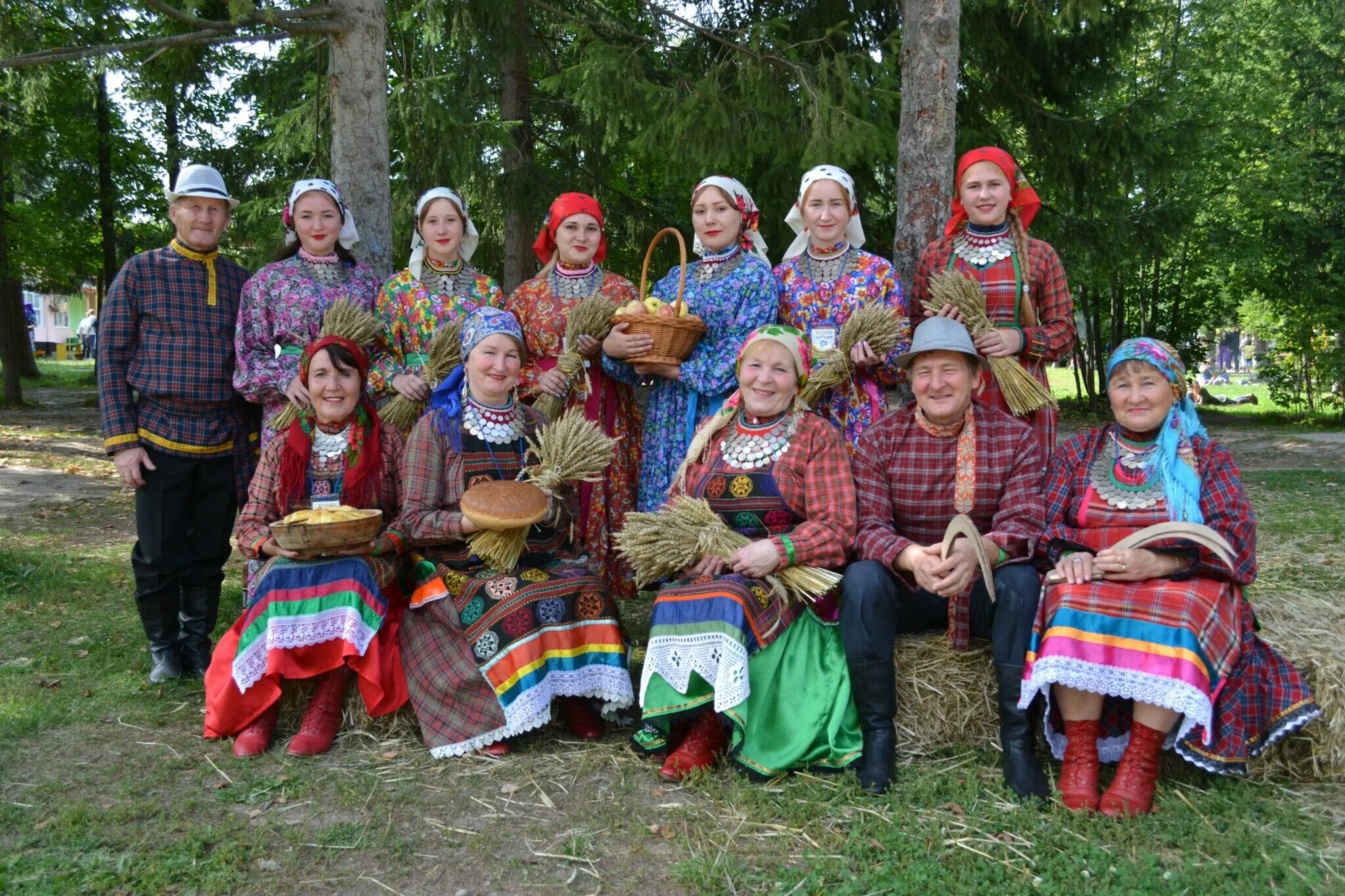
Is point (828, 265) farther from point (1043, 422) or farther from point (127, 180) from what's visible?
point (127, 180)

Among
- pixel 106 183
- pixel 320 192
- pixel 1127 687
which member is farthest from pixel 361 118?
pixel 106 183

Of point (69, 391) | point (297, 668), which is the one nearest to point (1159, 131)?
point (297, 668)

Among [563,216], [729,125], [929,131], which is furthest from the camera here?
[729,125]

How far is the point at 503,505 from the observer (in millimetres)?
3449

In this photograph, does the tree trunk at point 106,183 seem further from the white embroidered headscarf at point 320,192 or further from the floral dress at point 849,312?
the floral dress at point 849,312

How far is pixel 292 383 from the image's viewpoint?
393cm

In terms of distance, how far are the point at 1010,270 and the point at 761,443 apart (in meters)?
1.30

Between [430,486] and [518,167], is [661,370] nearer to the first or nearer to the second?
[430,486]

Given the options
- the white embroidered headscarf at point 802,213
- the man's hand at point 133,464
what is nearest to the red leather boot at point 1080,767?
the white embroidered headscarf at point 802,213

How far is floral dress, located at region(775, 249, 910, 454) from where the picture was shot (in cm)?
403

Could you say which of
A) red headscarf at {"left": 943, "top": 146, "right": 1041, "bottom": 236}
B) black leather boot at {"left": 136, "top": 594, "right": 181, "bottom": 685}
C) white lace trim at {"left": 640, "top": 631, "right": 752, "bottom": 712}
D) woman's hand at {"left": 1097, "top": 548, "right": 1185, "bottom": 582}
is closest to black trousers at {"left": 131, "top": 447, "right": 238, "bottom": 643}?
black leather boot at {"left": 136, "top": 594, "right": 181, "bottom": 685}

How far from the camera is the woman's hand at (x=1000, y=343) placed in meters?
3.75

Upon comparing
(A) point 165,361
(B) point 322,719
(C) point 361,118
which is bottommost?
(B) point 322,719

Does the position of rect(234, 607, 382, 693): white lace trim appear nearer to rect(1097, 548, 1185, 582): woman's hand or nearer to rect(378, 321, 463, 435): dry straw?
rect(378, 321, 463, 435): dry straw
